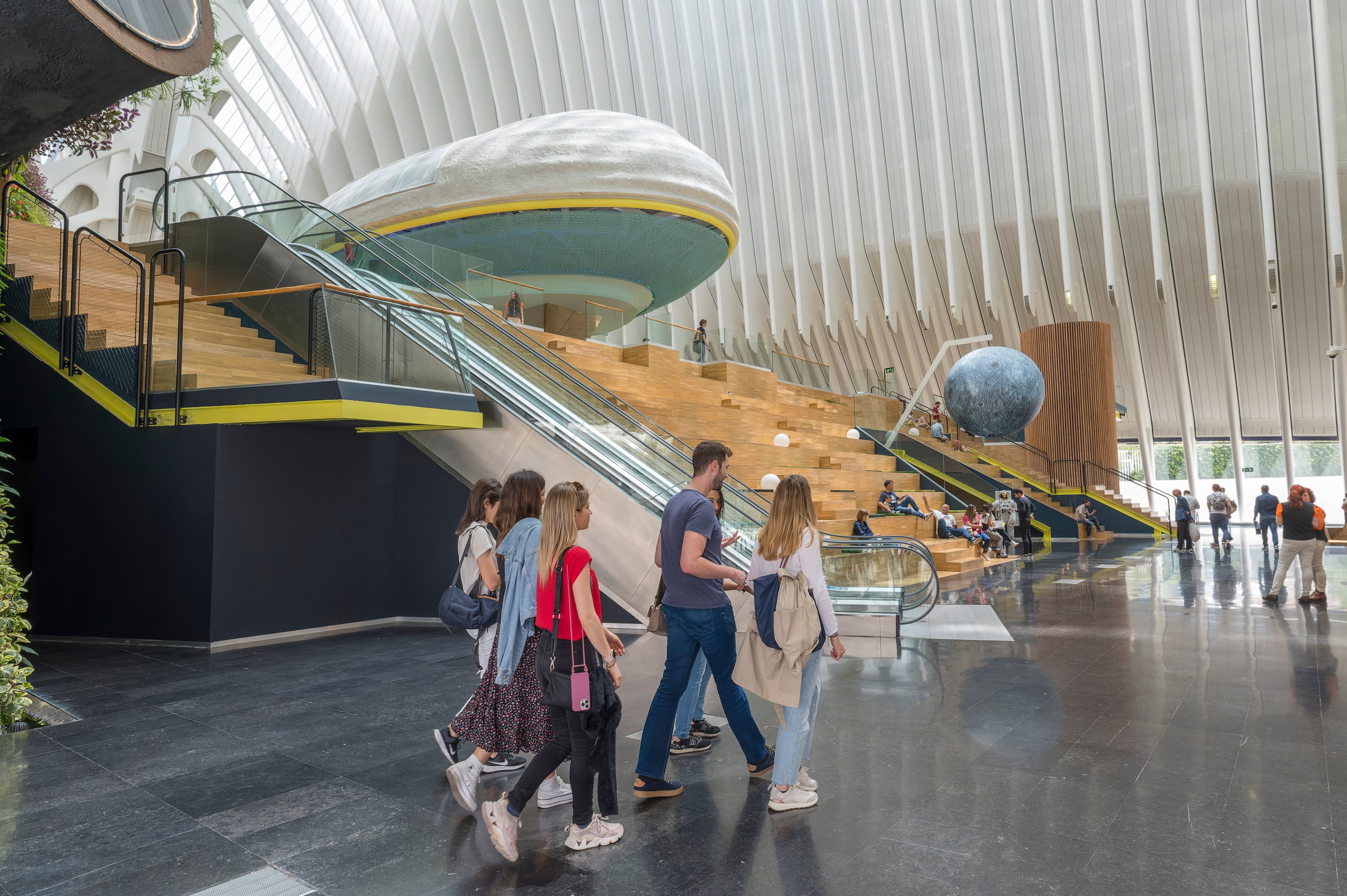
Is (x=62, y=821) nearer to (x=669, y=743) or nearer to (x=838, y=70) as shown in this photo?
(x=669, y=743)

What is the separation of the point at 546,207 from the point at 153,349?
1195 cm

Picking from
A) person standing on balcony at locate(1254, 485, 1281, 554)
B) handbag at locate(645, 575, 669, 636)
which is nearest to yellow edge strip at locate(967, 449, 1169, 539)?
person standing on balcony at locate(1254, 485, 1281, 554)

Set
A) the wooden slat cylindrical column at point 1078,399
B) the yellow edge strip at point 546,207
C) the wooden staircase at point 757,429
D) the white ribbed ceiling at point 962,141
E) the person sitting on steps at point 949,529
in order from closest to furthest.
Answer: the wooden staircase at point 757,429 → the person sitting on steps at point 949,529 → the yellow edge strip at point 546,207 → the wooden slat cylindrical column at point 1078,399 → the white ribbed ceiling at point 962,141

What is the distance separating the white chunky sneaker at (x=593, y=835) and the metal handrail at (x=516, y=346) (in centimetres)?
479

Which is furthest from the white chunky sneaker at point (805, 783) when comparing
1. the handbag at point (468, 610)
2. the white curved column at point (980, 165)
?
the white curved column at point (980, 165)

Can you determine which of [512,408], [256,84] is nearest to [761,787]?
[512,408]

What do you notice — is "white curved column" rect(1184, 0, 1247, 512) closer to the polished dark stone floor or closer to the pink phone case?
the polished dark stone floor

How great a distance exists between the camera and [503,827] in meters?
3.35

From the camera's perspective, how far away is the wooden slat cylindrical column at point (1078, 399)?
24.7m

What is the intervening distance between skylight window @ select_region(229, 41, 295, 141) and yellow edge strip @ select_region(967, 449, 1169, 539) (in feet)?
129

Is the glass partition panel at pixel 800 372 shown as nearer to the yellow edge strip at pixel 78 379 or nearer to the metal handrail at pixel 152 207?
the metal handrail at pixel 152 207

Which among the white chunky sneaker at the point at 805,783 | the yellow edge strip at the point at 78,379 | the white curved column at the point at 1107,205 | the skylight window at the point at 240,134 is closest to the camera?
the white chunky sneaker at the point at 805,783

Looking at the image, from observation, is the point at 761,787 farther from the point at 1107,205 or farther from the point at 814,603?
the point at 1107,205

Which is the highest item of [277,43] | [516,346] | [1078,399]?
[277,43]
